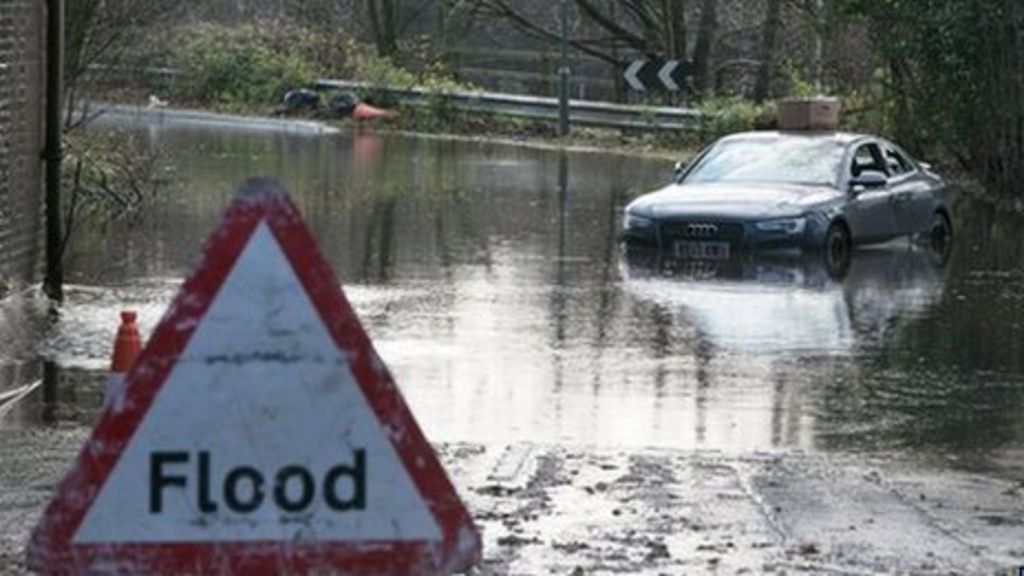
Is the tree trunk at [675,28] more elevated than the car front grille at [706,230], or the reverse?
the tree trunk at [675,28]

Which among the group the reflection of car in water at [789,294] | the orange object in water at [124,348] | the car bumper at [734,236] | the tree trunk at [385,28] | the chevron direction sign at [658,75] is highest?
the tree trunk at [385,28]

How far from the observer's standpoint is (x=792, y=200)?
73.0 ft

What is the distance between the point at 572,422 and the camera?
40.9ft

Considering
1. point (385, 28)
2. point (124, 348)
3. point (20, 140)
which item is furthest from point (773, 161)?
point (385, 28)

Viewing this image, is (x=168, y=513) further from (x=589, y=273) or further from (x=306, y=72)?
(x=306, y=72)

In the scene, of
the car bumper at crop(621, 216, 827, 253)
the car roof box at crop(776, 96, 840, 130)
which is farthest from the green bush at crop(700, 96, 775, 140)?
the car bumper at crop(621, 216, 827, 253)

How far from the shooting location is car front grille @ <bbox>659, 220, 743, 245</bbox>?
21656mm

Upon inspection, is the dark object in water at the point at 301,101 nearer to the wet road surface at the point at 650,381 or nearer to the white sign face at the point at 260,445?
the wet road surface at the point at 650,381

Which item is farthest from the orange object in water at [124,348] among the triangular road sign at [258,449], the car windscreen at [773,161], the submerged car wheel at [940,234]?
the submerged car wheel at [940,234]

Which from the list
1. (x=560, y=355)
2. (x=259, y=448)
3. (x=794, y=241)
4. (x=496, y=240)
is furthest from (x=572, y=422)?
(x=496, y=240)

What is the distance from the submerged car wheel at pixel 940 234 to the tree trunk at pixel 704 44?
81.5ft

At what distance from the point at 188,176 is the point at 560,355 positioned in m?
17.5

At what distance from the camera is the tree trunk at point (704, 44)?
164ft

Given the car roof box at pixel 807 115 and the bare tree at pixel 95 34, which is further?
the car roof box at pixel 807 115
